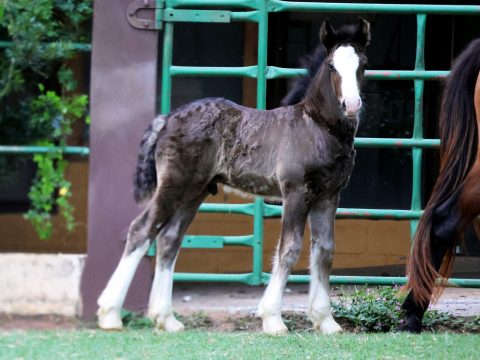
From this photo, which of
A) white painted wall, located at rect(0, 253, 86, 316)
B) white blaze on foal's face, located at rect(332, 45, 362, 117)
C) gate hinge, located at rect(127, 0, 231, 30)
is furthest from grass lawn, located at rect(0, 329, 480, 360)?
gate hinge, located at rect(127, 0, 231, 30)

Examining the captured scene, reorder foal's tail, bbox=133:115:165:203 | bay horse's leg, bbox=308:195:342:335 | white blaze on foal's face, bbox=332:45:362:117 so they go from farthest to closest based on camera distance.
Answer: foal's tail, bbox=133:115:165:203 → bay horse's leg, bbox=308:195:342:335 → white blaze on foal's face, bbox=332:45:362:117

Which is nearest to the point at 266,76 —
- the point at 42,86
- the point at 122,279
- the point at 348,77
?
the point at 348,77

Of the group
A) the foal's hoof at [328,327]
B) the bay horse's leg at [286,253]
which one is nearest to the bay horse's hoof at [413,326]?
the foal's hoof at [328,327]

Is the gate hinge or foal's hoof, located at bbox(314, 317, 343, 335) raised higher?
the gate hinge

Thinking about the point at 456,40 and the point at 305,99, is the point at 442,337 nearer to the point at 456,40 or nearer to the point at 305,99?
the point at 305,99

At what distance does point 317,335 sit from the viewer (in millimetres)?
5781

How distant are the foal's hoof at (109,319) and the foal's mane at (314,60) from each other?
6.00 ft

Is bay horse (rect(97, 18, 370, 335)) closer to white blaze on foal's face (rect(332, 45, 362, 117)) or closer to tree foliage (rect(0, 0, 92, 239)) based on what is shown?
white blaze on foal's face (rect(332, 45, 362, 117))

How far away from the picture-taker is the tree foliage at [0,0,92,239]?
6551mm

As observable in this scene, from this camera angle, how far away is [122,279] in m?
5.96

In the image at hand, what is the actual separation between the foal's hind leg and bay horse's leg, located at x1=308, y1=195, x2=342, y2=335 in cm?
111

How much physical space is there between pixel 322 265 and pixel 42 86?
2.40 metres

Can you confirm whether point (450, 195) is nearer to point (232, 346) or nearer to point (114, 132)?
point (232, 346)

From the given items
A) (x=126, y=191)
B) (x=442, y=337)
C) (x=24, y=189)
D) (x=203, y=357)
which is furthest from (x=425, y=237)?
(x=24, y=189)
